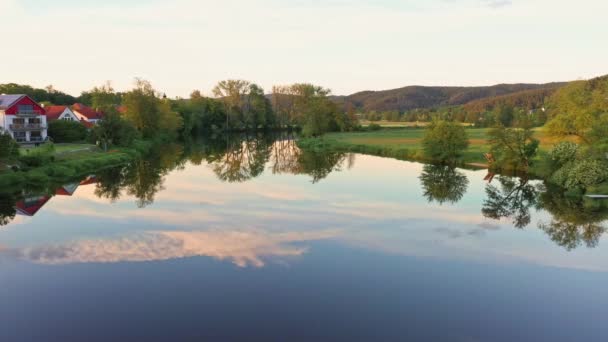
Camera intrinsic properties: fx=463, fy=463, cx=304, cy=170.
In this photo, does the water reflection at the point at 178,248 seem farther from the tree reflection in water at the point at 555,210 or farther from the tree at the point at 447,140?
the tree at the point at 447,140

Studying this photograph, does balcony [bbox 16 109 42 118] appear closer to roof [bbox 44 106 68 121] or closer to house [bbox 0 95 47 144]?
house [bbox 0 95 47 144]

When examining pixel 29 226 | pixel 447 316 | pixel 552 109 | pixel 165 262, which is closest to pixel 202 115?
pixel 552 109

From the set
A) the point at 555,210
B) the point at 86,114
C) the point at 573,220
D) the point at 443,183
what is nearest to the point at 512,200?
the point at 555,210

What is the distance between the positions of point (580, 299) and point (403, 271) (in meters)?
5.78

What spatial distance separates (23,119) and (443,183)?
164 feet

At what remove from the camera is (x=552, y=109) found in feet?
148

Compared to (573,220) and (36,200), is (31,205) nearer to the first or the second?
(36,200)

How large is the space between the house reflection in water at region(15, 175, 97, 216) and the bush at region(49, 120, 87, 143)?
26.2 meters

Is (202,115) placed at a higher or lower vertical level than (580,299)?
higher

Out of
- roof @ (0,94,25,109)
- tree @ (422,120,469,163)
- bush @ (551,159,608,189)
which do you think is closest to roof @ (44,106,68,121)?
roof @ (0,94,25,109)

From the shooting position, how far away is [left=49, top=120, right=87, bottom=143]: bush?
5881 centimetres

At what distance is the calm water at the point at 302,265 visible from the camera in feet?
43.2

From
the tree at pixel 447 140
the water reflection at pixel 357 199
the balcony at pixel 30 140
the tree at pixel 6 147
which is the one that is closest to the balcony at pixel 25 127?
the balcony at pixel 30 140

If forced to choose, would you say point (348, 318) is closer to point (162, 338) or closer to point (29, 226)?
point (162, 338)
